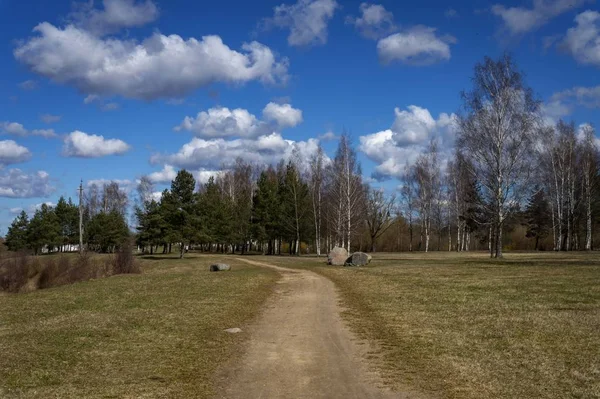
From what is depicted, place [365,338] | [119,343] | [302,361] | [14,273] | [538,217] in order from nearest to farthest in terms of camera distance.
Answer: [302,361] → [119,343] → [365,338] → [14,273] → [538,217]

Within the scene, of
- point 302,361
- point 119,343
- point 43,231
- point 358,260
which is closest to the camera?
point 302,361

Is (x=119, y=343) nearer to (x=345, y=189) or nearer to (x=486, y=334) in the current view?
(x=486, y=334)

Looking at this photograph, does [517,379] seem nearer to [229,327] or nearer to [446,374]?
[446,374]

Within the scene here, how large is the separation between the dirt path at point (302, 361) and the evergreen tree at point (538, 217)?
57980mm

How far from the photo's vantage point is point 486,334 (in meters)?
10.5

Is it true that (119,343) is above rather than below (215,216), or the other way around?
below

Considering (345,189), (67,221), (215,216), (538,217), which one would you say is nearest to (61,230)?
(67,221)

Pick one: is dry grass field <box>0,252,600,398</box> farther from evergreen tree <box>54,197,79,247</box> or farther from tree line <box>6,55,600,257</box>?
evergreen tree <box>54,197,79,247</box>

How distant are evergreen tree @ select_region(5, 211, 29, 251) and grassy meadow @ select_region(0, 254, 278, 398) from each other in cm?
6336

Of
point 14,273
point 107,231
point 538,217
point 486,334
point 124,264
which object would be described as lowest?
point 14,273

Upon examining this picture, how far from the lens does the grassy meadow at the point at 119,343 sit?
7.27 meters

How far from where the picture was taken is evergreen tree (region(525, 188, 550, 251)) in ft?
211

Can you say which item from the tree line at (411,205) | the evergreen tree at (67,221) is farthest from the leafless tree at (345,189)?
the evergreen tree at (67,221)

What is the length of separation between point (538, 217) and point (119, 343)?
218 feet
